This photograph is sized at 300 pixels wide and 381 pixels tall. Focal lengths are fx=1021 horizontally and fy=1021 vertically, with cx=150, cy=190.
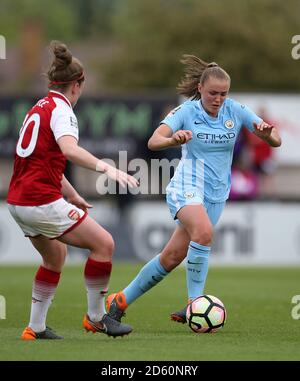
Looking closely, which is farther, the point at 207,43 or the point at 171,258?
the point at 207,43

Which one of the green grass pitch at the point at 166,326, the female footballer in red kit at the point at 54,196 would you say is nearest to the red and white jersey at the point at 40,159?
the female footballer in red kit at the point at 54,196

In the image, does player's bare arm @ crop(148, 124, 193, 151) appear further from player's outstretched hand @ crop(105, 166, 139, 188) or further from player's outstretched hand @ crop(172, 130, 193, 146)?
player's outstretched hand @ crop(105, 166, 139, 188)

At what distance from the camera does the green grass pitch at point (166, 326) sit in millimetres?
7031

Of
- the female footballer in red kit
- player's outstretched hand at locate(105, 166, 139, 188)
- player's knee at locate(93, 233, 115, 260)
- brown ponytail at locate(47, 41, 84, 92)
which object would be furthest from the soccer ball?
brown ponytail at locate(47, 41, 84, 92)

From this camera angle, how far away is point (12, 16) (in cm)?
7512

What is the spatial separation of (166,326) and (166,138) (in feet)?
6.01

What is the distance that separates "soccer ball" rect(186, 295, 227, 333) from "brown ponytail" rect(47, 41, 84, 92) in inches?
82.7

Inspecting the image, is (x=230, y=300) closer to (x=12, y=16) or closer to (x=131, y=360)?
(x=131, y=360)

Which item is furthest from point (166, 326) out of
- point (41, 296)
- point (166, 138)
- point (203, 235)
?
point (166, 138)

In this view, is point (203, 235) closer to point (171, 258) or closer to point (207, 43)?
point (171, 258)

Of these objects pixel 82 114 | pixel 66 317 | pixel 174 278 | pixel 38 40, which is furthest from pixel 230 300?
pixel 38 40

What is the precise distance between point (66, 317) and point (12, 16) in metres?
67.4

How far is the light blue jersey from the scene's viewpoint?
29.1 feet

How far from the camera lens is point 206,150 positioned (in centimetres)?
892
